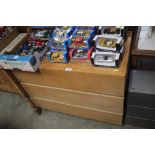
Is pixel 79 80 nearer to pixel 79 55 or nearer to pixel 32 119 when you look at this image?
pixel 79 55

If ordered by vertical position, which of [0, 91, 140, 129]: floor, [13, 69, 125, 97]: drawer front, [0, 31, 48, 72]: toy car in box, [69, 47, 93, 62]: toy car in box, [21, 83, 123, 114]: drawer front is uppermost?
[0, 31, 48, 72]: toy car in box

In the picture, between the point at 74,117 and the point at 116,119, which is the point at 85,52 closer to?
the point at 116,119

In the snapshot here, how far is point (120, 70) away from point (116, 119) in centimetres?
58

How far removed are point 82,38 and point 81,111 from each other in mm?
688

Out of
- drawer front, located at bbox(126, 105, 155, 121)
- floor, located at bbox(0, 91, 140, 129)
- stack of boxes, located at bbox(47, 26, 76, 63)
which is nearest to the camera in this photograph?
stack of boxes, located at bbox(47, 26, 76, 63)

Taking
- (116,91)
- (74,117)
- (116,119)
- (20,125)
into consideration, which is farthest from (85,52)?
(20,125)

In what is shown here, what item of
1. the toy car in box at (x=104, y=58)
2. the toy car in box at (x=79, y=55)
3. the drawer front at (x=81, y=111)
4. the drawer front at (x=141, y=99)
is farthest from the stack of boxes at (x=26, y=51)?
the drawer front at (x=141, y=99)

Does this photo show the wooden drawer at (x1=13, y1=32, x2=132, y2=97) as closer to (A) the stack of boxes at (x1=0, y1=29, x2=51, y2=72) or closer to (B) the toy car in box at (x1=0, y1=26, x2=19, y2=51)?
(A) the stack of boxes at (x1=0, y1=29, x2=51, y2=72)

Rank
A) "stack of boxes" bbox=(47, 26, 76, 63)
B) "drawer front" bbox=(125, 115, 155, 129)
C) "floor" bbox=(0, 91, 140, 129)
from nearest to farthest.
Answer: "stack of boxes" bbox=(47, 26, 76, 63) → "drawer front" bbox=(125, 115, 155, 129) → "floor" bbox=(0, 91, 140, 129)

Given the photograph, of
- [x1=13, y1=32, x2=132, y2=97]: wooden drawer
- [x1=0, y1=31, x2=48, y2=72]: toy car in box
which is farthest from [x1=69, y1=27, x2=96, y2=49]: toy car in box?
[x1=0, y1=31, x2=48, y2=72]: toy car in box

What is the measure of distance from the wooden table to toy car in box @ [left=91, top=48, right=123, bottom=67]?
1.3 inches

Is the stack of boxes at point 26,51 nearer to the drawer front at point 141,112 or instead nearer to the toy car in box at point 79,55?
the toy car in box at point 79,55

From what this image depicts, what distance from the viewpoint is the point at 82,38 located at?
108 cm

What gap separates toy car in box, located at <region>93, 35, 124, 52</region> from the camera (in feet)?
3.41
